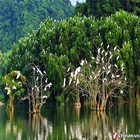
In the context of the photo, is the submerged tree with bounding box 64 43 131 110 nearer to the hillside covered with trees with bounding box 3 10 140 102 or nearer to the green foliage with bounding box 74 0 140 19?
the hillside covered with trees with bounding box 3 10 140 102

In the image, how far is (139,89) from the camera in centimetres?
3756

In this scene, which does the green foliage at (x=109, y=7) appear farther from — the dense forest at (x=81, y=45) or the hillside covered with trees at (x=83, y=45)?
the hillside covered with trees at (x=83, y=45)

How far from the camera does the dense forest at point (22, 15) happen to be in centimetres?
10038

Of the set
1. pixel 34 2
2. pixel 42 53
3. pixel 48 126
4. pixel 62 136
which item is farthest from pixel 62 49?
pixel 34 2

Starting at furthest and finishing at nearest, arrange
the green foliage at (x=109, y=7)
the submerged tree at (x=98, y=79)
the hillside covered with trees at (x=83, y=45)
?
the green foliage at (x=109, y=7), the hillside covered with trees at (x=83, y=45), the submerged tree at (x=98, y=79)

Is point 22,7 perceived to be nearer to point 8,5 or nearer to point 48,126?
point 8,5

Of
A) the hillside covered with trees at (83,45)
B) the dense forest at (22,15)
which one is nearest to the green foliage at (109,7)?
the hillside covered with trees at (83,45)

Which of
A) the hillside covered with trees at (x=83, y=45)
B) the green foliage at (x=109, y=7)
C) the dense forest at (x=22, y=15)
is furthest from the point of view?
the dense forest at (x=22, y=15)

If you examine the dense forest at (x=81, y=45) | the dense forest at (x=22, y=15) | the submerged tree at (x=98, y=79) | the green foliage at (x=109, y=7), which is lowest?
the submerged tree at (x=98, y=79)

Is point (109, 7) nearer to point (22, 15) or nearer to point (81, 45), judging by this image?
point (81, 45)

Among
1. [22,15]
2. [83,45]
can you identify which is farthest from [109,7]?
[22,15]

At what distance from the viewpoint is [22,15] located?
350 feet

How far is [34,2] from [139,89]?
78066 mm

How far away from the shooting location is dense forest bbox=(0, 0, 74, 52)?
10038cm
